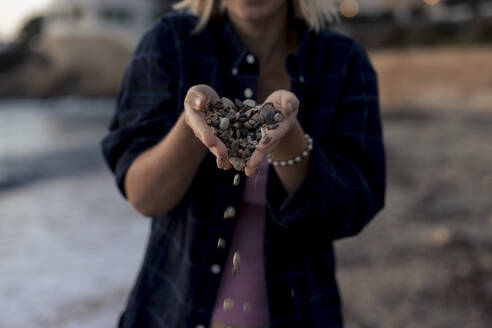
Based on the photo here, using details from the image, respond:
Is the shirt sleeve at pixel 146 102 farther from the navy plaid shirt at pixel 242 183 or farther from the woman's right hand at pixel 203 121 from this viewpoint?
the woman's right hand at pixel 203 121

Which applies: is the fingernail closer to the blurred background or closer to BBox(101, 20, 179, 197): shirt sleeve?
BBox(101, 20, 179, 197): shirt sleeve

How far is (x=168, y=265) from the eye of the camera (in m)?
1.59

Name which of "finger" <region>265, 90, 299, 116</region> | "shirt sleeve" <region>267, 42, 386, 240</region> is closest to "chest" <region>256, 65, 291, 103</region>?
"shirt sleeve" <region>267, 42, 386, 240</region>

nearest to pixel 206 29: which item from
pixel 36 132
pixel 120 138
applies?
pixel 120 138

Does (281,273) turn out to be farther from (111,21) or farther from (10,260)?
(111,21)

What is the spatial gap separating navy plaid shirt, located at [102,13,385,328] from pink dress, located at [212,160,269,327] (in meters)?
0.03

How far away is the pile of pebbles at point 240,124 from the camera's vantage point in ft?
3.85

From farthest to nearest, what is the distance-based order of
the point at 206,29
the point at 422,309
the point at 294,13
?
the point at 422,309 < the point at 294,13 < the point at 206,29

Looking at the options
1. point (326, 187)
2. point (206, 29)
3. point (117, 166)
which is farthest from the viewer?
point (206, 29)

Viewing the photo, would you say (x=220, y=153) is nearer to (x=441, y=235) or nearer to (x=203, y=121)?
(x=203, y=121)

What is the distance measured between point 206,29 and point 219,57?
112mm

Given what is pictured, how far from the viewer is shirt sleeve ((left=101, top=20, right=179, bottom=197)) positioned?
1.47 m

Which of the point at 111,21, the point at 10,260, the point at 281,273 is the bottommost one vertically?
the point at 111,21

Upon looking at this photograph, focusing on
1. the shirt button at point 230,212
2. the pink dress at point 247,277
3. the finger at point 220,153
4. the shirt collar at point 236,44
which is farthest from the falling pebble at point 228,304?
the shirt collar at point 236,44
